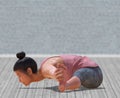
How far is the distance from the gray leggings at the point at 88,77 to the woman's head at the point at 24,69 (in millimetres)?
448

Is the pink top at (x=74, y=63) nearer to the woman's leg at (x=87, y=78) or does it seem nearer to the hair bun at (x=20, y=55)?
the woman's leg at (x=87, y=78)

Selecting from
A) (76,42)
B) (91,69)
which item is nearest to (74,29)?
(76,42)

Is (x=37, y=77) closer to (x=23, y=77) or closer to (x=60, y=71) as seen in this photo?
(x=23, y=77)

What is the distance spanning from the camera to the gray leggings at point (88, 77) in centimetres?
465

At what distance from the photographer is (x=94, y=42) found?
24.8ft

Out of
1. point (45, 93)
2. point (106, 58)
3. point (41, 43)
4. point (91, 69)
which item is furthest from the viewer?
point (41, 43)

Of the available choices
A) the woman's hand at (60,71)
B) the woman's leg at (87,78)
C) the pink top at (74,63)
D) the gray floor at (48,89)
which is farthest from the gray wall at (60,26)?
the woman's hand at (60,71)

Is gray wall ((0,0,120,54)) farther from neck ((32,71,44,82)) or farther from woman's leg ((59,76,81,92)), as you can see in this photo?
woman's leg ((59,76,81,92))

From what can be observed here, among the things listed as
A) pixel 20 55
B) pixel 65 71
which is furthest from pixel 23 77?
pixel 65 71

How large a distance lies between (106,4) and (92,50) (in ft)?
2.62

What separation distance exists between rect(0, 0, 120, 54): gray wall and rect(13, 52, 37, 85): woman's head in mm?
2826

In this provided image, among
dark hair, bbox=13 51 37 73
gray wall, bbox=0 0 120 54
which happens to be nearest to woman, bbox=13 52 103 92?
dark hair, bbox=13 51 37 73

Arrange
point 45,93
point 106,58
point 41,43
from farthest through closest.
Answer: point 41,43 < point 106,58 < point 45,93

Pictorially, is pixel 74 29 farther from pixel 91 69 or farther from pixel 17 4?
pixel 91 69
